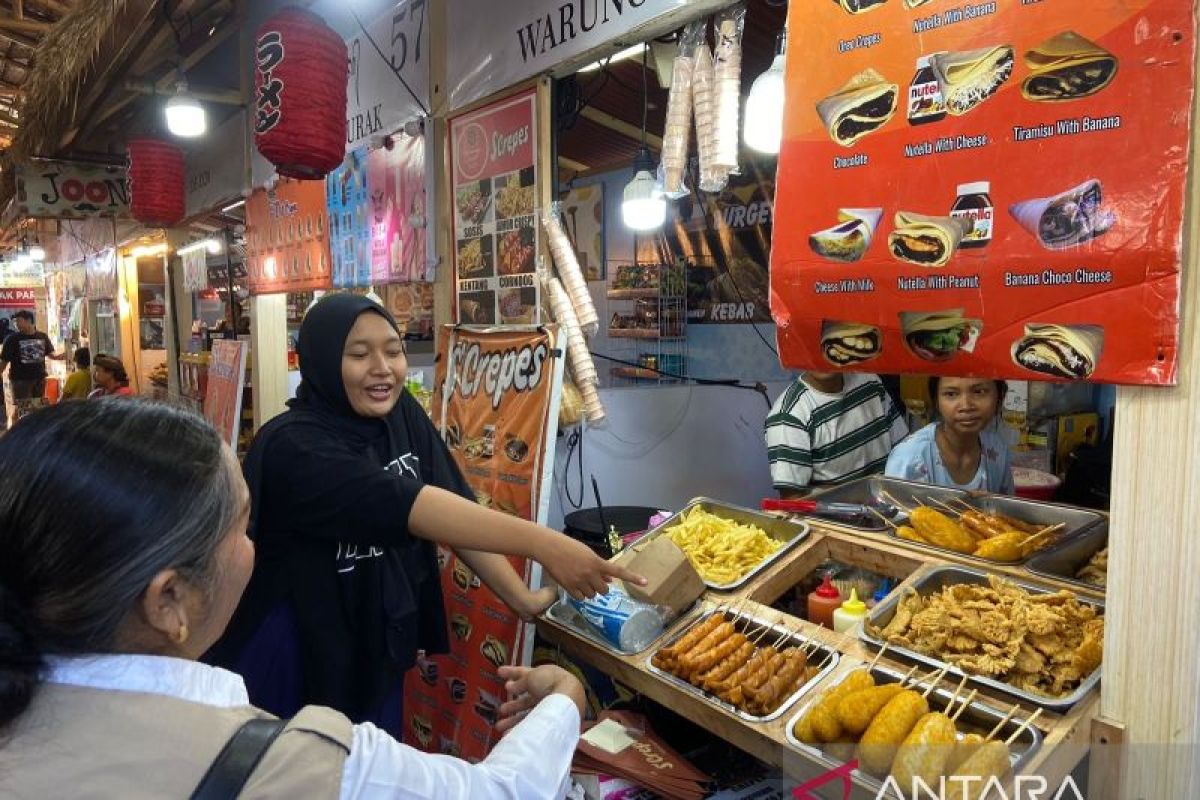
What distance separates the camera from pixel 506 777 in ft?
4.05

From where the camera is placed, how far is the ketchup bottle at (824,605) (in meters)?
2.27

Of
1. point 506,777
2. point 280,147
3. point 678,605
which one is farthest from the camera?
point 280,147

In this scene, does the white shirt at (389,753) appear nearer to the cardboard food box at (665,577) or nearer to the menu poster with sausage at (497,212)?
the cardboard food box at (665,577)

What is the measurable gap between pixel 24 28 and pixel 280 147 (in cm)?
542

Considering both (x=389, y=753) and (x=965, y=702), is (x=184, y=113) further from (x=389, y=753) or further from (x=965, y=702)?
(x=965, y=702)

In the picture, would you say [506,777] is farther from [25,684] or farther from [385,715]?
[385,715]

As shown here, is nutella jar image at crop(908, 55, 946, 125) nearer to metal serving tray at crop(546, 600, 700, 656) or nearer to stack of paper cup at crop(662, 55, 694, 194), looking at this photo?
stack of paper cup at crop(662, 55, 694, 194)

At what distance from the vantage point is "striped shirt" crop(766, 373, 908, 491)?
13.2 feet

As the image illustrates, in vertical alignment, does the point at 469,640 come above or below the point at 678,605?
below

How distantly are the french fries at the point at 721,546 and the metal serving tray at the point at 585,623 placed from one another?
0.67ft

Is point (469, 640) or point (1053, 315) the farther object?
point (469, 640)

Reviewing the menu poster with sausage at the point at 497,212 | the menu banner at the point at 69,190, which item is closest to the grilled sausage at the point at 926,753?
the menu poster with sausage at the point at 497,212

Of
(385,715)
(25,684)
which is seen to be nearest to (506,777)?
(25,684)

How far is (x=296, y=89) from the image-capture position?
11.9 feet
